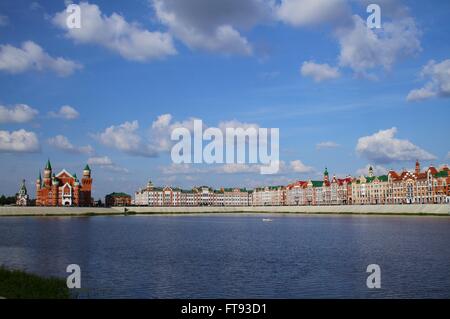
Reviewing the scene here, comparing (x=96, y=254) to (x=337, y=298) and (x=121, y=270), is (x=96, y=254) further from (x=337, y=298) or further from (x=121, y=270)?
(x=337, y=298)

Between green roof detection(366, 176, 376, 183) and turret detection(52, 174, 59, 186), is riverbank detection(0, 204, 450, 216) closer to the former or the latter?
turret detection(52, 174, 59, 186)

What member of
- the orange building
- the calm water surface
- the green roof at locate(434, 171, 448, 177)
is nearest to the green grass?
the calm water surface

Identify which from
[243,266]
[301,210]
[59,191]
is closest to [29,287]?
[243,266]

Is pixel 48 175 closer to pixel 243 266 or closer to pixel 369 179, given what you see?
pixel 369 179

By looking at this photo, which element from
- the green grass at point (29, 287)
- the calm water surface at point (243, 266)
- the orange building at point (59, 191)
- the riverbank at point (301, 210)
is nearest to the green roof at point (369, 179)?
the riverbank at point (301, 210)

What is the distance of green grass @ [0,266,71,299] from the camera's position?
25.0 m

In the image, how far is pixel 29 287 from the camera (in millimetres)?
27031

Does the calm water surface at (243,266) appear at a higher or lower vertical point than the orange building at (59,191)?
lower

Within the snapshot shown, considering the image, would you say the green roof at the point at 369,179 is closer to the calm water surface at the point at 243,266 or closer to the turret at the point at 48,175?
the turret at the point at 48,175

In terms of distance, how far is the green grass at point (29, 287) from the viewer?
24984 millimetres

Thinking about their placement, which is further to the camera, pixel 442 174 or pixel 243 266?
pixel 442 174

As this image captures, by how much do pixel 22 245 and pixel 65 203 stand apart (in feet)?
467

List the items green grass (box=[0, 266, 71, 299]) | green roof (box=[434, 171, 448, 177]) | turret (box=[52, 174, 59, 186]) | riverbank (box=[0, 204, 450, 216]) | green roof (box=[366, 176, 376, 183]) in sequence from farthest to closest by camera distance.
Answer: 1. turret (box=[52, 174, 59, 186])
2. green roof (box=[366, 176, 376, 183])
3. green roof (box=[434, 171, 448, 177])
4. riverbank (box=[0, 204, 450, 216])
5. green grass (box=[0, 266, 71, 299])
